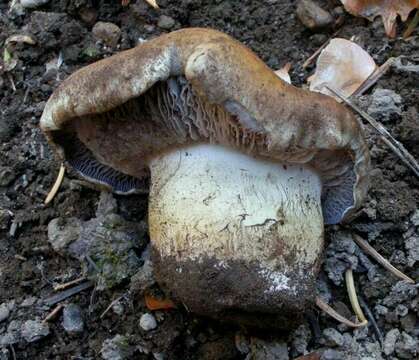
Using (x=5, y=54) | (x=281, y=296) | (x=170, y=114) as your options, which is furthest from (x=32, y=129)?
(x=281, y=296)

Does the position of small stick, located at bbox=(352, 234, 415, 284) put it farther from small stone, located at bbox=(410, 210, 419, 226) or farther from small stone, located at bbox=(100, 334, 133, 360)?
small stone, located at bbox=(100, 334, 133, 360)

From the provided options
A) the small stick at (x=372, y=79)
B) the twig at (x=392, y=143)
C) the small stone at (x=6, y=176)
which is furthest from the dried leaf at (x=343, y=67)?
the small stone at (x=6, y=176)

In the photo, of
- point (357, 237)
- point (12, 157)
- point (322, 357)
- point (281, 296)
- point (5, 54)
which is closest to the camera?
point (281, 296)

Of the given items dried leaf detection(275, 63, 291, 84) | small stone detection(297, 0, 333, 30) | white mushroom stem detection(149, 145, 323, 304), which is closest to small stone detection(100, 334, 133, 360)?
white mushroom stem detection(149, 145, 323, 304)

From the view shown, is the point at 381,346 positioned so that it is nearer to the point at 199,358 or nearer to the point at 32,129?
the point at 199,358

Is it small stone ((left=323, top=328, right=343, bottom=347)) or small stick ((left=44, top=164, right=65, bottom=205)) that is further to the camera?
small stick ((left=44, top=164, right=65, bottom=205))

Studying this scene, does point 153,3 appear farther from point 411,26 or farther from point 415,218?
point 415,218
